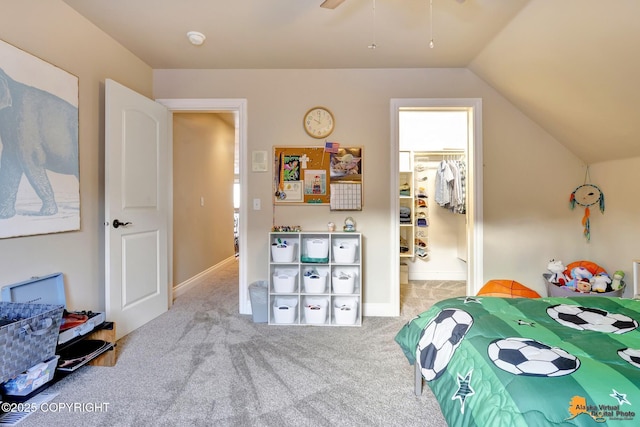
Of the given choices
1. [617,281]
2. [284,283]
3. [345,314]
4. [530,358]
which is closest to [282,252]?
[284,283]

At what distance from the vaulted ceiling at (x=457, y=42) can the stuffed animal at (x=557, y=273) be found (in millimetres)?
1016

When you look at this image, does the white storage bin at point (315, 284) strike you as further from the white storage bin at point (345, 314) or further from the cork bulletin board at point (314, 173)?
the cork bulletin board at point (314, 173)

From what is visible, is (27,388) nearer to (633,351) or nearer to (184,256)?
(184,256)

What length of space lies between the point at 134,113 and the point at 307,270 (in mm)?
2032

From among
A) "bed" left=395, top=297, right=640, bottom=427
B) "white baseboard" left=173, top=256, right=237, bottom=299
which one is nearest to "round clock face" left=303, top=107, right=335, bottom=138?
"bed" left=395, top=297, right=640, bottom=427

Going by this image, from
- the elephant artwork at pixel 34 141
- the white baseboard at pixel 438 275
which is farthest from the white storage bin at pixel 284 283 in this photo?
the white baseboard at pixel 438 275

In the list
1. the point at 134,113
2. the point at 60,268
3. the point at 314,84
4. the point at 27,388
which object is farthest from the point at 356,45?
the point at 27,388

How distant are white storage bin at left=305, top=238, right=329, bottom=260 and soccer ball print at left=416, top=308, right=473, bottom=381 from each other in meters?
1.30

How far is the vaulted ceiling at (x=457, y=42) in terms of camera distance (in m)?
1.82

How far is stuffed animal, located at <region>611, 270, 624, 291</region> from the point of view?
240 cm

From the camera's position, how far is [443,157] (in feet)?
13.5

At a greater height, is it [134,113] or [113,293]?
[134,113]

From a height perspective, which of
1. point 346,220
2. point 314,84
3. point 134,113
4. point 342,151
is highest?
point 314,84

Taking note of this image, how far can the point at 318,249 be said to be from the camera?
104 inches
